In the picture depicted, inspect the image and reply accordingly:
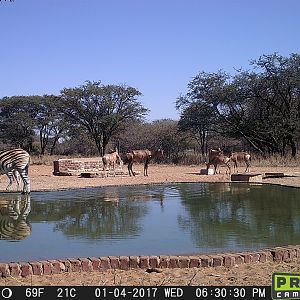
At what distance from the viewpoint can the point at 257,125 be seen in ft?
113

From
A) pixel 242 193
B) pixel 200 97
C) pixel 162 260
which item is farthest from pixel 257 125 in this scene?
pixel 162 260

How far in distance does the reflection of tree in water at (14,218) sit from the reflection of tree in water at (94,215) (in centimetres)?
27

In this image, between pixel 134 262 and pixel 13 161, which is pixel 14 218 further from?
pixel 13 161

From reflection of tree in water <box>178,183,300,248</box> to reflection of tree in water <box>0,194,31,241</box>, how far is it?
297cm

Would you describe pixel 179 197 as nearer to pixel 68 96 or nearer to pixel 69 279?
pixel 69 279

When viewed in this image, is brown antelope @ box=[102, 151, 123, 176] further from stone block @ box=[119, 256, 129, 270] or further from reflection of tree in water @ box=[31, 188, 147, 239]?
stone block @ box=[119, 256, 129, 270]

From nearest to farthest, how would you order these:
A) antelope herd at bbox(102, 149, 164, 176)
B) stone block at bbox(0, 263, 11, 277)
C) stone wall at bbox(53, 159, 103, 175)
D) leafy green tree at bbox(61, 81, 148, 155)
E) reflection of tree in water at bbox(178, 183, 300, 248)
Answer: stone block at bbox(0, 263, 11, 277) → reflection of tree in water at bbox(178, 183, 300, 248) → antelope herd at bbox(102, 149, 164, 176) → stone wall at bbox(53, 159, 103, 175) → leafy green tree at bbox(61, 81, 148, 155)

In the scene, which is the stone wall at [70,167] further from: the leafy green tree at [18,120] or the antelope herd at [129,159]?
the leafy green tree at [18,120]

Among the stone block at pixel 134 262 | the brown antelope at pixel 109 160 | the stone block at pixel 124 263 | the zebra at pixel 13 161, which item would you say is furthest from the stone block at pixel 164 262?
the brown antelope at pixel 109 160

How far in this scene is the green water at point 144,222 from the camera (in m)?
7.71

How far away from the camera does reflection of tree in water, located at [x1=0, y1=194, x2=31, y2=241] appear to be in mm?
8755

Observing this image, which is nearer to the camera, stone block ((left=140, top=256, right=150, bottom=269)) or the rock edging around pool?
the rock edging around pool

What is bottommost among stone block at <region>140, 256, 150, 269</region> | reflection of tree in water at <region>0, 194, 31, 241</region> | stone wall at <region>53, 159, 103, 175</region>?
stone block at <region>140, 256, 150, 269</region>

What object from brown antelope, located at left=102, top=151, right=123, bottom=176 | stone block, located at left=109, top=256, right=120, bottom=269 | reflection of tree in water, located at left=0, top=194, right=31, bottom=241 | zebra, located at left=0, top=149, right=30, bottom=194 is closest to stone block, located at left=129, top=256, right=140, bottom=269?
stone block, located at left=109, top=256, right=120, bottom=269
